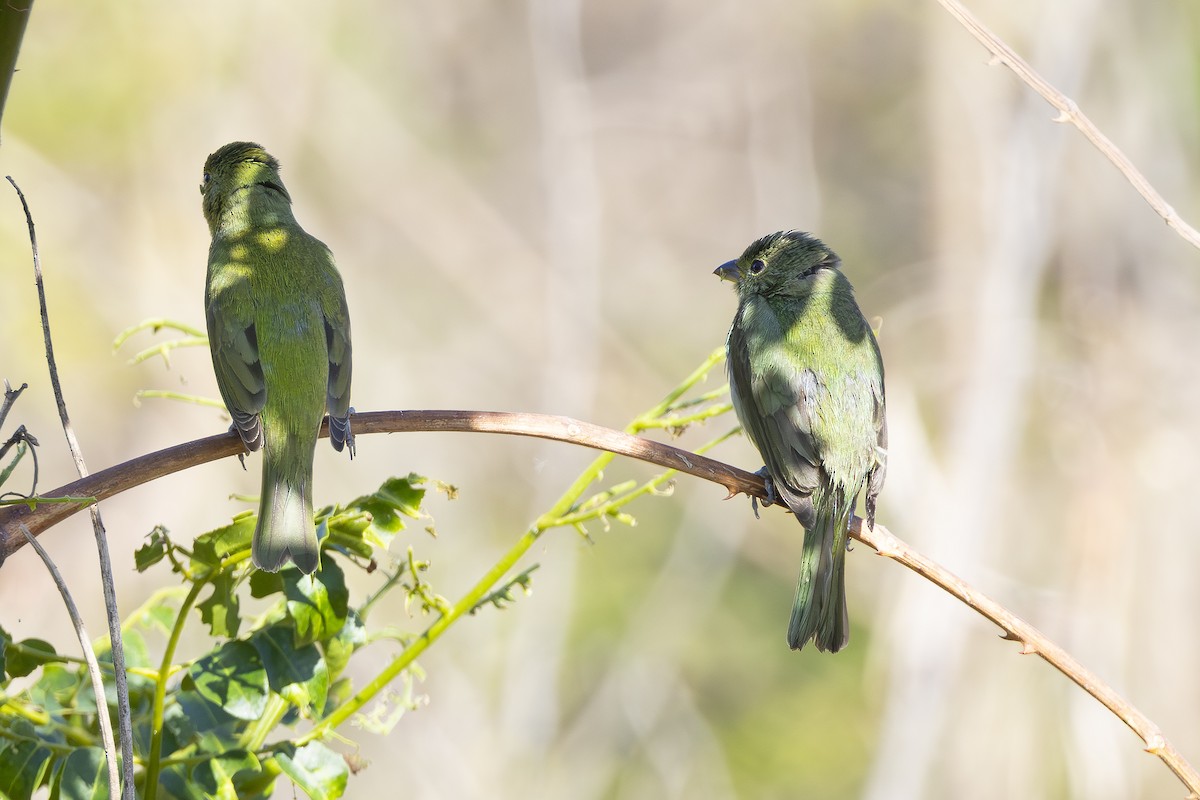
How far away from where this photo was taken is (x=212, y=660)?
194 cm

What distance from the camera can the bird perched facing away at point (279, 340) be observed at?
122 inches

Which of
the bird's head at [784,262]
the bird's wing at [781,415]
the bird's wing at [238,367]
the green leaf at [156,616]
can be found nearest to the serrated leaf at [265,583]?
the green leaf at [156,616]

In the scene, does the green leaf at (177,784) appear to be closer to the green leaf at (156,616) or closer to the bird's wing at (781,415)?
the green leaf at (156,616)

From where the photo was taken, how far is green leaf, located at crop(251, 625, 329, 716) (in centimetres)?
193

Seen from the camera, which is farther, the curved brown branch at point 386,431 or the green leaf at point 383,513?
the green leaf at point 383,513

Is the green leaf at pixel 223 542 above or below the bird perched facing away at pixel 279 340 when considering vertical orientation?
below

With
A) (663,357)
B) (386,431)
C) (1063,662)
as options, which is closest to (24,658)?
(386,431)

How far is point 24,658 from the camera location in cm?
193

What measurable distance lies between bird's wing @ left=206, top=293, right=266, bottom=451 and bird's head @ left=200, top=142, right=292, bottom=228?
588 mm

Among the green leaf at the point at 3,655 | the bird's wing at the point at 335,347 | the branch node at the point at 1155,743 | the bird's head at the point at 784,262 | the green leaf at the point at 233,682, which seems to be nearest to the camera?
the green leaf at the point at 3,655

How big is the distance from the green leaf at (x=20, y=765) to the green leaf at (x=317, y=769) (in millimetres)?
349

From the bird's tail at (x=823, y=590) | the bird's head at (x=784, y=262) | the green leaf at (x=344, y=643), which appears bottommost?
the green leaf at (x=344, y=643)

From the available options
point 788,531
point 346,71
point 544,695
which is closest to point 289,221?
point 544,695

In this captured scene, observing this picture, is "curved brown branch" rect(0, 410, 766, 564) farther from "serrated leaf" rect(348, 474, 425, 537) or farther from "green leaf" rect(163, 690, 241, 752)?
"green leaf" rect(163, 690, 241, 752)
